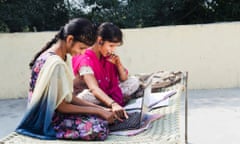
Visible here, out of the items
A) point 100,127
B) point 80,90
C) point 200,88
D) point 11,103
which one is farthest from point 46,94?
point 200,88

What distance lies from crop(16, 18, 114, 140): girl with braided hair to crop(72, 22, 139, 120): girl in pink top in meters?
0.23

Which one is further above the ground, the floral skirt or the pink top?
the pink top

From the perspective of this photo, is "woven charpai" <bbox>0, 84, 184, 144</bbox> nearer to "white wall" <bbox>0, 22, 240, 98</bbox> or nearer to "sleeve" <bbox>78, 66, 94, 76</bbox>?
"sleeve" <bbox>78, 66, 94, 76</bbox>

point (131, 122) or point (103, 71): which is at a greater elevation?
point (103, 71)

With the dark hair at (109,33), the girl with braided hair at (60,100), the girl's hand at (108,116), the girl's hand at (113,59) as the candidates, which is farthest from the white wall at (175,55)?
the girl with braided hair at (60,100)

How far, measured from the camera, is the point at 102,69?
2.61 metres

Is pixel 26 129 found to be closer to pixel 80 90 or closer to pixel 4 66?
pixel 80 90

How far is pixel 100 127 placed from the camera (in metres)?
2.05

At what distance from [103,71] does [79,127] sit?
647mm

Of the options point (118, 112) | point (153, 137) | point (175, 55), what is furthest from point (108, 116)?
point (175, 55)

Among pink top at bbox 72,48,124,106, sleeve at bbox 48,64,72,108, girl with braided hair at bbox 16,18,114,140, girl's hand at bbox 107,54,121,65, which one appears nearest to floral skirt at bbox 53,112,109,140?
girl with braided hair at bbox 16,18,114,140

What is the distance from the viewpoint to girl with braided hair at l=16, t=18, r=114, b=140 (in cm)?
196

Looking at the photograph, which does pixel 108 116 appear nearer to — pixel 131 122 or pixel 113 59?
pixel 131 122

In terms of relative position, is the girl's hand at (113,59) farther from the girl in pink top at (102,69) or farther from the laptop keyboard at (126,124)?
the laptop keyboard at (126,124)
